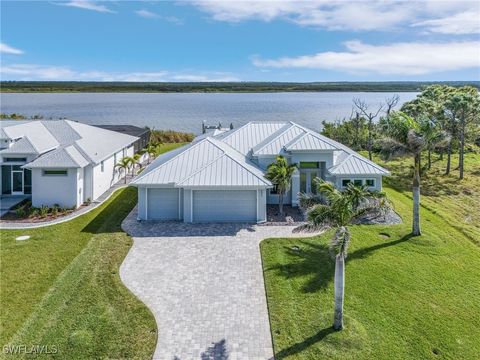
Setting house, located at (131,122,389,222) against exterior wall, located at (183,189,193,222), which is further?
house, located at (131,122,389,222)

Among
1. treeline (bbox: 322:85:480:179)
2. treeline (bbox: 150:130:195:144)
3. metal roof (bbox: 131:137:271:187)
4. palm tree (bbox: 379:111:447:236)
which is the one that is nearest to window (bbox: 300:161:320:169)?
metal roof (bbox: 131:137:271:187)

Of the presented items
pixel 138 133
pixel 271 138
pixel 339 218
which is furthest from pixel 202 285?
pixel 138 133

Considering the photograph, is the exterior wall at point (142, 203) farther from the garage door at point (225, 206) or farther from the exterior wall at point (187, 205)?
the garage door at point (225, 206)

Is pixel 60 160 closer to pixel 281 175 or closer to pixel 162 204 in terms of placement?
pixel 162 204

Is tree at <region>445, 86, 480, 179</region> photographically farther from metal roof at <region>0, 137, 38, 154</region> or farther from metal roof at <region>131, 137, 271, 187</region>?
metal roof at <region>0, 137, 38, 154</region>

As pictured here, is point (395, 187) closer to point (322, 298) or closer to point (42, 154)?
point (322, 298)

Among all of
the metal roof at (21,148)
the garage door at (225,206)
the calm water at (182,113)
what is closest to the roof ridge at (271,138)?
the garage door at (225,206)
